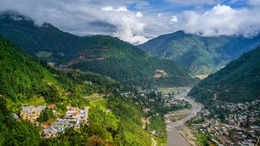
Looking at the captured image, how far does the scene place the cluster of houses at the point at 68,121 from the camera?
38.1 metres

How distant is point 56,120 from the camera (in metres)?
43.5

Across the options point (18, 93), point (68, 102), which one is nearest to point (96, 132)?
point (68, 102)

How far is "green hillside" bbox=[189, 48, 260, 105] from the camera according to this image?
108m

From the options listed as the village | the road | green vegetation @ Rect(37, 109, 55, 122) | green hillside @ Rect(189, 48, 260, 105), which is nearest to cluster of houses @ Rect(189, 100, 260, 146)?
the road

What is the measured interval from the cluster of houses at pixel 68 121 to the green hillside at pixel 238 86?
297 feet

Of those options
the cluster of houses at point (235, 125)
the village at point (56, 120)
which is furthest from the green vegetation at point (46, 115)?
the cluster of houses at point (235, 125)

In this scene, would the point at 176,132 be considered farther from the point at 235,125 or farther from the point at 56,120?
the point at 56,120

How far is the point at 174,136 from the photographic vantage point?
7750cm

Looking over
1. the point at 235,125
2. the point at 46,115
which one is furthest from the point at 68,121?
the point at 235,125

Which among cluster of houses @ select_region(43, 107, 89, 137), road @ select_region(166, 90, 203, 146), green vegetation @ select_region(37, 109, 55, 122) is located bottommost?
road @ select_region(166, 90, 203, 146)

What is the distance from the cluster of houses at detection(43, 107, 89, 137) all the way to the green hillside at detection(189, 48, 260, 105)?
9047 centimetres

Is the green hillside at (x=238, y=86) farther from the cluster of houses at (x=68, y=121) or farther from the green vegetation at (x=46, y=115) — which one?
the green vegetation at (x=46, y=115)

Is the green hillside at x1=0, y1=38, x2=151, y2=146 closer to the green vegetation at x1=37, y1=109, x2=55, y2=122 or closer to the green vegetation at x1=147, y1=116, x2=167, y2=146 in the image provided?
the green vegetation at x1=37, y1=109, x2=55, y2=122

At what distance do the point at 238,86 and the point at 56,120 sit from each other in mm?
115518
